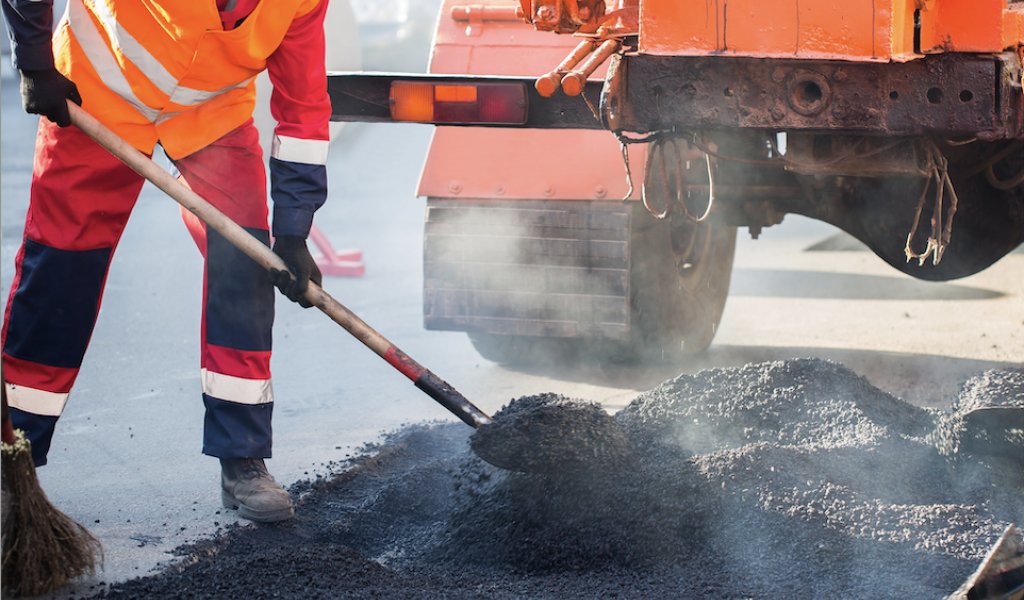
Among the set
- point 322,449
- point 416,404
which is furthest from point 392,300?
point 322,449

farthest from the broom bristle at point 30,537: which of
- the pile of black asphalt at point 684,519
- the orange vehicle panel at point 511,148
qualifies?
the orange vehicle panel at point 511,148

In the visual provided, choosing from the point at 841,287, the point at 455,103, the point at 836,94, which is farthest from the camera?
the point at 841,287

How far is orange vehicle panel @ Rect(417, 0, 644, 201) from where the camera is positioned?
348cm

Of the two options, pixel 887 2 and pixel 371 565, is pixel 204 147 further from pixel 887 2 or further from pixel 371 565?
pixel 887 2

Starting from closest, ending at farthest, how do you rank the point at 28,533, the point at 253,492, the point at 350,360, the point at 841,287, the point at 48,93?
the point at 28,533
the point at 48,93
the point at 253,492
the point at 350,360
the point at 841,287

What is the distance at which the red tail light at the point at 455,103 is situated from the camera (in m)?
2.88

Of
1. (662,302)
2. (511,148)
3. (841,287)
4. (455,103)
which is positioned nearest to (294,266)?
(455,103)

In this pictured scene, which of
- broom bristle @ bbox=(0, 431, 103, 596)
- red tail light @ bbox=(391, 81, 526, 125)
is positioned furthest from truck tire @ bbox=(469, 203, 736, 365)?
broom bristle @ bbox=(0, 431, 103, 596)

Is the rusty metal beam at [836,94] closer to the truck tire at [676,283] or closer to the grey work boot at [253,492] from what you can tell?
the truck tire at [676,283]

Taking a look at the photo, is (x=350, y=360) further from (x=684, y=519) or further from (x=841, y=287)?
(x=841, y=287)

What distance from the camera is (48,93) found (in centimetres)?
212

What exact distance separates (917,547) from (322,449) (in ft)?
6.30

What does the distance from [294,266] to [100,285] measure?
0.53 m

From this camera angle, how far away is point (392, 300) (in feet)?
18.8
